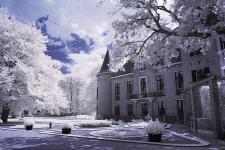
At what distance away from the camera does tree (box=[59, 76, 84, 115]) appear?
272ft

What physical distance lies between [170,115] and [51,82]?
17850 mm

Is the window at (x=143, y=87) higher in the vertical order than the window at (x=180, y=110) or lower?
higher

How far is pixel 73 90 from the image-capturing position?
8400cm

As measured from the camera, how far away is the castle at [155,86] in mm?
30259

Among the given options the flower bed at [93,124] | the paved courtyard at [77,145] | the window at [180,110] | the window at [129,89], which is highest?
the window at [129,89]

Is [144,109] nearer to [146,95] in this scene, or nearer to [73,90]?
[146,95]

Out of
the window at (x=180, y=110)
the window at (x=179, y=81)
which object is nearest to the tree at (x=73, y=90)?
the window at (x=179, y=81)

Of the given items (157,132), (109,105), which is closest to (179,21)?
(157,132)

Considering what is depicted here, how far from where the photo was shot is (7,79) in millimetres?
27359

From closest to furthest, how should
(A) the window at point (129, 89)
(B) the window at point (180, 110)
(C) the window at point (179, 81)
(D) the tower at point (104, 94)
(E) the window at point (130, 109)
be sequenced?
(B) the window at point (180, 110), (C) the window at point (179, 81), (E) the window at point (130, 109), (A) the window at point (129, 89), (D) the tower at point (104, 94)

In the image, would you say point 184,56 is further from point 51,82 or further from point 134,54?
point 51,82

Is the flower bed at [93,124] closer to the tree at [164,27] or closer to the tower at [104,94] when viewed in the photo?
the tree at [164,27]

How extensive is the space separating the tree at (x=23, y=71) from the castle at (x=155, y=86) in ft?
32.5

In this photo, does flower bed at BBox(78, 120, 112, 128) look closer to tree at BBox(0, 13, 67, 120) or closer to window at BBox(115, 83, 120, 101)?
tree at BBox(0, 13, 67, 120)
